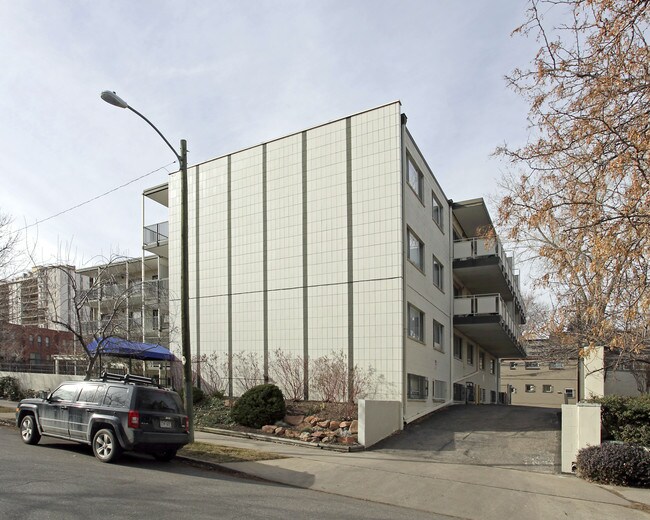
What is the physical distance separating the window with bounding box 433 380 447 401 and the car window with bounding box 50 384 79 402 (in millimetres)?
14180

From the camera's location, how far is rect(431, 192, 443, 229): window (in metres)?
23.5

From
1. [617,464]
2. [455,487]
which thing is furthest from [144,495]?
[617,464]

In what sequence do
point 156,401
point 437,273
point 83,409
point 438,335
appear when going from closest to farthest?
point 156,401 < point 83,409 < point 438,335 < point 437,273

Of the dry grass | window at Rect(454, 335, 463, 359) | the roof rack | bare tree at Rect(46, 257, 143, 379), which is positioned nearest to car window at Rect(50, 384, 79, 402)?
the roof rack

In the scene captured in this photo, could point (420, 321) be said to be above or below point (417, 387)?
above

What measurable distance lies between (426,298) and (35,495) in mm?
15792

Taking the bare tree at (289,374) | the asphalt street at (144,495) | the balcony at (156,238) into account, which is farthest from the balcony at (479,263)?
the asphalt street at (144,495)

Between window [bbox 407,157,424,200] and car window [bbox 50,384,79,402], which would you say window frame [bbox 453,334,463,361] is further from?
car window [bbox 50,384,79,402]

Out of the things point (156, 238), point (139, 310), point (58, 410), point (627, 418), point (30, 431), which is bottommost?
point (30, 431)

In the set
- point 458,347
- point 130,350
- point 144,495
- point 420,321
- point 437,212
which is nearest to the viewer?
point 144,495

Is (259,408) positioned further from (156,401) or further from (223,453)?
(156,401)

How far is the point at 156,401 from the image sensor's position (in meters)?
10.8

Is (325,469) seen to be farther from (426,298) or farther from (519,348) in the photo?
(519,348)

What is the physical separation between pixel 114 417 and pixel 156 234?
18.1 m
